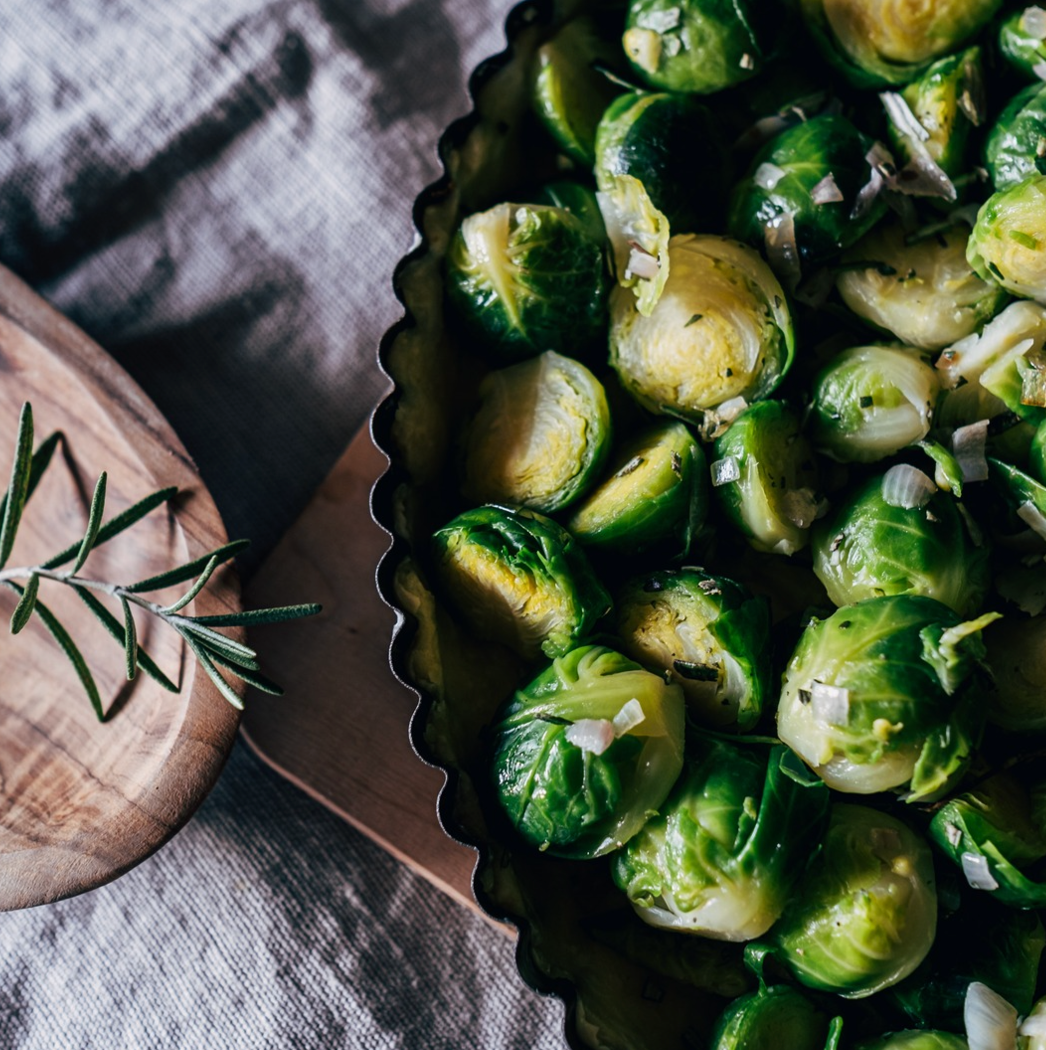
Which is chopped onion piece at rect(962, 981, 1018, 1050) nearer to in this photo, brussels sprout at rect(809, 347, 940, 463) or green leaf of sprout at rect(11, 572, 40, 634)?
brussels sprout at rect(809, 347, 940, 463)

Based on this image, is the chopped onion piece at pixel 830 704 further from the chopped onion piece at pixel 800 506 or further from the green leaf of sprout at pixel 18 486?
the green leaf of sprout at pixel 18 486

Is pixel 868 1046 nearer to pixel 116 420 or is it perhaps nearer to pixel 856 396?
pixel 856 396

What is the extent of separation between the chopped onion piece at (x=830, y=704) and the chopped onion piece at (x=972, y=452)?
0.46 m

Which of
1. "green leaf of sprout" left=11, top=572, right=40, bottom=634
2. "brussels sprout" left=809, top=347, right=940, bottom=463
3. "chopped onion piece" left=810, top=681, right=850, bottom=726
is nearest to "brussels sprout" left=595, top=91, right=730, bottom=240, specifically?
"brussels sprout" left=809, top=347, right=940, bottom=463

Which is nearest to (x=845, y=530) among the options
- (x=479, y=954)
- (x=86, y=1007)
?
(x=479, y=954)

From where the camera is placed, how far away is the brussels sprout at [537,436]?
1.76 m

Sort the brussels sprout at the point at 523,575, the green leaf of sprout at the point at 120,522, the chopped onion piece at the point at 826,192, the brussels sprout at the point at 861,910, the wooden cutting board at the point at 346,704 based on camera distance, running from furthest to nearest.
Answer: the wooden cutting board at the point at 346,704 < the green leaf of sprout at the point at 120,522 < the chopped onion piece at the point at 826,192 < the brussels sprout at the point at 523,575 < the brussels sprout at the point at 861,910

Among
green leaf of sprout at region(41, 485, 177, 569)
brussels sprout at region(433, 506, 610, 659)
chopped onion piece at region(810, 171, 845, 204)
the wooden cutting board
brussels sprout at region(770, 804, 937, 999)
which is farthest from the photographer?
the wooden cutting board

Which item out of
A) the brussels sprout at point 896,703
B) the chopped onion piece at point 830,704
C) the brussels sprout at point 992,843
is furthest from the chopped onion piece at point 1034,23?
the brussels sprout at point 992,843

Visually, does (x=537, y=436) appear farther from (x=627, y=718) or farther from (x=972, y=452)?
(x=972, y=452)

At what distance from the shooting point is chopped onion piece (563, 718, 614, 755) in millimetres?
1528

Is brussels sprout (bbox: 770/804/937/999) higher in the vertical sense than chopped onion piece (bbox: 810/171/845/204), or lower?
lower

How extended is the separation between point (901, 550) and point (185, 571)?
120 cm

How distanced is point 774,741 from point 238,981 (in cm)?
121
